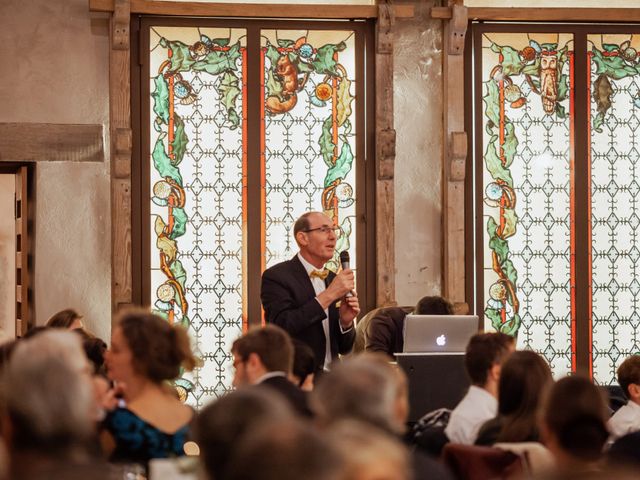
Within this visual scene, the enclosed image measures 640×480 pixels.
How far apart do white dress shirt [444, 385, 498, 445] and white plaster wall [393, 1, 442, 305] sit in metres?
3.75

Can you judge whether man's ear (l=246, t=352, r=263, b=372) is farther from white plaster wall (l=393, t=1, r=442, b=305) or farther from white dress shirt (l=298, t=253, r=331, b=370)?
white plaster wall (l=393, t=1, r=442, b=305)

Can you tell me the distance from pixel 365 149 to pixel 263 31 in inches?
43.2

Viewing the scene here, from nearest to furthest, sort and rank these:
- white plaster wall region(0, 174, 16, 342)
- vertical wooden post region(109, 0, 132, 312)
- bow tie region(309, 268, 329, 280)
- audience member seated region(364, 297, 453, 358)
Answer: bow tie region(309, 268, 329, 280) → audience member seated region(364, 297, 453, 358) → vertical wooden post region(109, 0, 132, 312) → white plaster wall region(0, 174, 16, 342)

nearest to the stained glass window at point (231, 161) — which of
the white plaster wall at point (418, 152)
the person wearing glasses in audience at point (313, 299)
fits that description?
the white plaster wall at point (418, 152)

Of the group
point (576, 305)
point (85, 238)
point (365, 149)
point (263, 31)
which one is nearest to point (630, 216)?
point (576, 305)

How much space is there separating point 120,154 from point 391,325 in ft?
7.96

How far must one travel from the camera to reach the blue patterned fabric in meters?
3.21

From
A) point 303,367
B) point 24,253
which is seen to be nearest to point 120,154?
point 24,253

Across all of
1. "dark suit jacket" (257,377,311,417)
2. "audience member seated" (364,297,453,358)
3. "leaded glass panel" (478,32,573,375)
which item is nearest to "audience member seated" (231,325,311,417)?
"dark suit jacket" (257,377,311,417)

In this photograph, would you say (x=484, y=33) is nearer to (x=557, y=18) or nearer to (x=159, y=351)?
(x=557, y=18)

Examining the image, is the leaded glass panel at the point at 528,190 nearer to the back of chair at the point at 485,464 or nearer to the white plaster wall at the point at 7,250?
the back of chair at the point at 485,464

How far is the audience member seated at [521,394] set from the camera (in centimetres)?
345

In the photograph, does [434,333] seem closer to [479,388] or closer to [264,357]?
[479,388]

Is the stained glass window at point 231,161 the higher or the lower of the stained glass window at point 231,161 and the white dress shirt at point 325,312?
the higher
